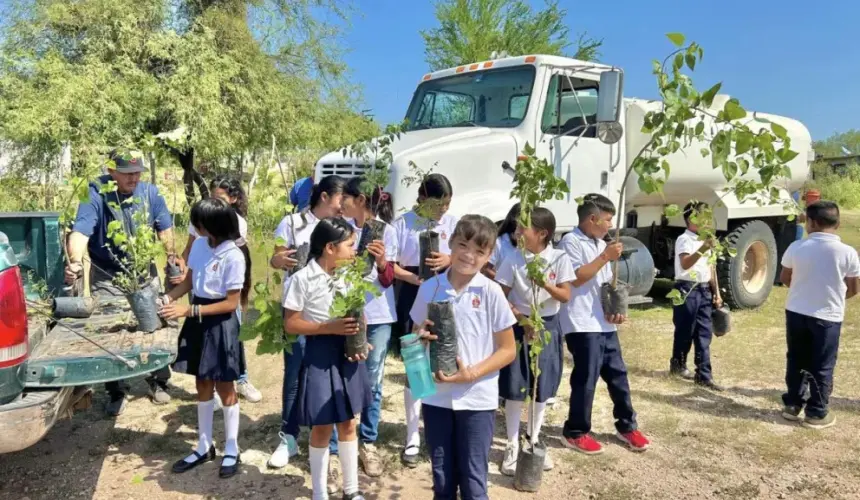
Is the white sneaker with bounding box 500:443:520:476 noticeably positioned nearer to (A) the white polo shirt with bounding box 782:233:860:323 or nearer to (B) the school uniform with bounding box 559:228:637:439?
(B) the school uniform with bounding box 559:228:637:439

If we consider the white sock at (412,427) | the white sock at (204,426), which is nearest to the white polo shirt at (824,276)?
the white sock at (412,427)

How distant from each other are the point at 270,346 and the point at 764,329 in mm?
6450

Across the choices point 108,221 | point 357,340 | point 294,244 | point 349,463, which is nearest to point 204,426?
point 349,463

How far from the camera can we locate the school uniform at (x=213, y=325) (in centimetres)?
343

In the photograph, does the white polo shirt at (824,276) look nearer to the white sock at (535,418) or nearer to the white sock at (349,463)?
the white sock at (535,418)

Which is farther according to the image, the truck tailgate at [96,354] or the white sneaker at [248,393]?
the white sneaker at [248,393]

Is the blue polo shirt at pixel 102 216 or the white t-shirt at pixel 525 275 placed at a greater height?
the blue polo shirt at pixel 102 216

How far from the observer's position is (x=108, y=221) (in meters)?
4.18

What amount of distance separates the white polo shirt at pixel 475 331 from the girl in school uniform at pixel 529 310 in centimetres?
63

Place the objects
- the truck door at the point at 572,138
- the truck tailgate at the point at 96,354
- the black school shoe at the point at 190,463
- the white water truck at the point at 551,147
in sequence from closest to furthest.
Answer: the truck tailgate at the point at 96,354 → the black school shoe at the point at 190,463 → the white water truck at the point at 551,147 → the truck door at the point at 572,138

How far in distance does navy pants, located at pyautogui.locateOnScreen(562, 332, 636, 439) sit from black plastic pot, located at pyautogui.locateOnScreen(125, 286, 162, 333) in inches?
92.2

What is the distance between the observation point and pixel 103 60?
584 inches

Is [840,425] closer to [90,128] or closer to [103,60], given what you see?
[90,128]

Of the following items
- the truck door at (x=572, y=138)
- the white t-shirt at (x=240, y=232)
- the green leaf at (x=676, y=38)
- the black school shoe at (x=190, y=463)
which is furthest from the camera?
the truck door at (x=572, y=138)
